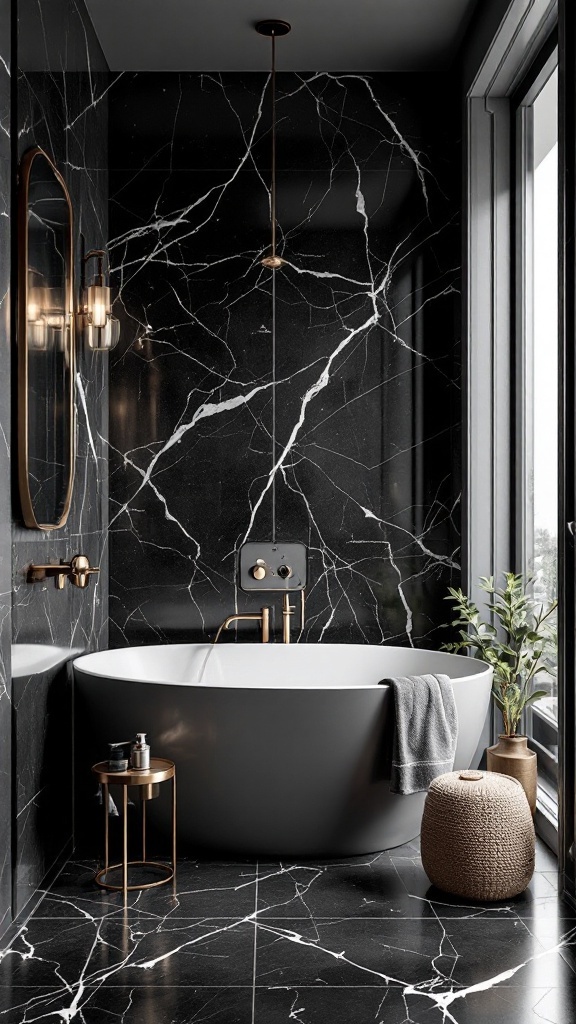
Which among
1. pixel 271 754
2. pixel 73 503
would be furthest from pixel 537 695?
pixel 73 503

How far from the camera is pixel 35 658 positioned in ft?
9.28

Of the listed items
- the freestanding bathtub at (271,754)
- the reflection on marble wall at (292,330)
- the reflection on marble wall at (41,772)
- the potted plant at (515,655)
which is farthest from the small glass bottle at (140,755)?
the reflection on marble wall at (292,330)

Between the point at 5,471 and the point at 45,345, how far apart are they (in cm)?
52

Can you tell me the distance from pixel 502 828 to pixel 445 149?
2.85 metres

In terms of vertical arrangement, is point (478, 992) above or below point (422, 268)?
below

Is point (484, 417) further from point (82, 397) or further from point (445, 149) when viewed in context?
point (82, 397)

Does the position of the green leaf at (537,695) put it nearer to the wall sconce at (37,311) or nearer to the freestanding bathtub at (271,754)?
the freestanding bathtub at (271,754)

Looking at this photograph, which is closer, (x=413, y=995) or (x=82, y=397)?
(x=413, y=995)

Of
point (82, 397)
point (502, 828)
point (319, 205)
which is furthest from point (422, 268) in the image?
point (502, 828)

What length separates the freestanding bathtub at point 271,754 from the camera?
292 centimetres

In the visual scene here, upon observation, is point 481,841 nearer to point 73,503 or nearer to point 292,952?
point 292,952

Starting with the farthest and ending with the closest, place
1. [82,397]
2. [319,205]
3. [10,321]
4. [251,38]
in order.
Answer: [319,205] < [251,38] < [82,397] < [10,321]

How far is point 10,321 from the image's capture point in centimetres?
262

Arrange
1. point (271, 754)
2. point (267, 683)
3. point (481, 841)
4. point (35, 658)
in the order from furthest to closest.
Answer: point (267, 683) → point (271, 754) → point (35, 658) → point (481, 841)
